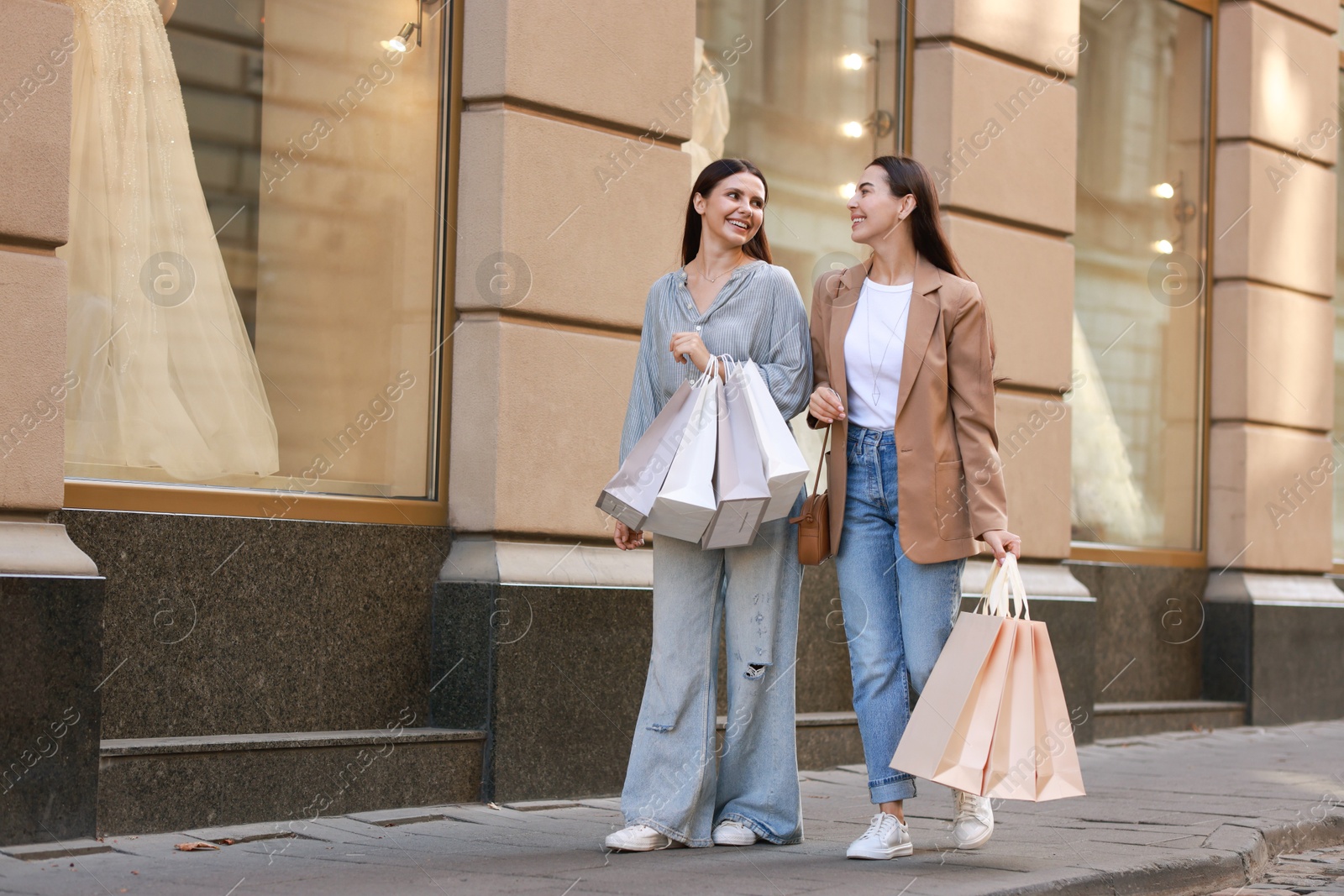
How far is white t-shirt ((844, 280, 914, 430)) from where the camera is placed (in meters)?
4.62

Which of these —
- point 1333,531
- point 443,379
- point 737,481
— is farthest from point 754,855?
point 1333,531

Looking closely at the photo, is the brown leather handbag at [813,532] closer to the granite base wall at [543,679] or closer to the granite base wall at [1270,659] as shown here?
the granite base wall at [543,679]

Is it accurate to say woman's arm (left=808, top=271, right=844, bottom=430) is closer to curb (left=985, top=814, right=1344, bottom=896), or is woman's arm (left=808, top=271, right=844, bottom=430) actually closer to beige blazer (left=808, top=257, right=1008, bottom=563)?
beige blazer (left=808, top=257, right=1008, bottom=563)

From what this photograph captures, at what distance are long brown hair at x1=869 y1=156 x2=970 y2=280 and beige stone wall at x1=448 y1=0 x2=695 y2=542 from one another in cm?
159

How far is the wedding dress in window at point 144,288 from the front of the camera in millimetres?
5254

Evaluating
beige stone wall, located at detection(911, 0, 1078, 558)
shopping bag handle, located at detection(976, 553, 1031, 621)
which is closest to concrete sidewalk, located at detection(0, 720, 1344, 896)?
shopping bag handle, located at detection(976, 553, 1031, 621)

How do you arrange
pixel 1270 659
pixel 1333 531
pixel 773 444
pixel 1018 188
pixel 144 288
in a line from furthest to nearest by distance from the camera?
pixel 1333 531
pixel 1270 659
pixel 1018 188
pixel 144 288
pixel 773 444

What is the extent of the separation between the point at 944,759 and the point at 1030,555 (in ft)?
12.8

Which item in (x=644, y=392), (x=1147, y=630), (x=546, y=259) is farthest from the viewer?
(x=1147, y=630)

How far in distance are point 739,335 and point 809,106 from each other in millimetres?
3464

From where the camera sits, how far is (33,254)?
460cm

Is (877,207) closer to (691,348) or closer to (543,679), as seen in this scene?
(691,348)

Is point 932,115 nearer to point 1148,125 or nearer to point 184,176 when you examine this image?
point 1148,125

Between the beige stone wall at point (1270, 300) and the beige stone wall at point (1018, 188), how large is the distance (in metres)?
1.76
